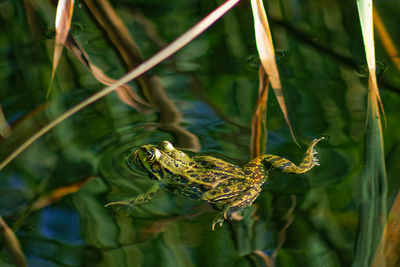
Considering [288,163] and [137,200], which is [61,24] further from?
[288,163]

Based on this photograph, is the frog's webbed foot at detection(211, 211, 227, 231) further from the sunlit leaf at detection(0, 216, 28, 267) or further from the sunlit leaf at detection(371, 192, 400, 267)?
the sunlit leaf at detection(0, 216, 28, 267)

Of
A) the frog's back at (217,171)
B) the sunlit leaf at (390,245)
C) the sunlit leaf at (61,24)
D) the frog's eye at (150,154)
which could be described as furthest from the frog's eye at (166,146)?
the sunlit leaf at (390,245)

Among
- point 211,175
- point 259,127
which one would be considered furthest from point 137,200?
point 259,127

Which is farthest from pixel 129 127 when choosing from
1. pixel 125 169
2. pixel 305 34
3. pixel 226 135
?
pixel 305 34

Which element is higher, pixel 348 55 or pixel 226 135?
pixel 348 55

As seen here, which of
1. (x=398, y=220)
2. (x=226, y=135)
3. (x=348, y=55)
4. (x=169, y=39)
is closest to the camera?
(x=398, y=220)

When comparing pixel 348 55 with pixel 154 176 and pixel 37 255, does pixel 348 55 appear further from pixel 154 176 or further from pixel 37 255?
pixel 37 255

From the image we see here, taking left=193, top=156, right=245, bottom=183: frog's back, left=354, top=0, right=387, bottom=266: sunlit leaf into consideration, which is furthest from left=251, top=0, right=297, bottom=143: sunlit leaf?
left=193, top=156, right=245, bottom=183: frog's back

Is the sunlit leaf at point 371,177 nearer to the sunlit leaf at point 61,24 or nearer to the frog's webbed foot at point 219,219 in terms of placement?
the frog's webbed foot at point 219,219
